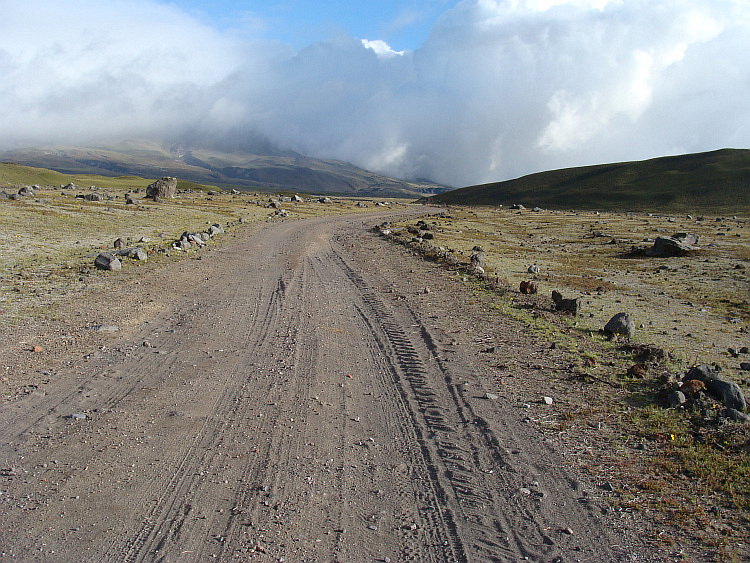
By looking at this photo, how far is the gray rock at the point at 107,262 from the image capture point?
Result: 61.8ft

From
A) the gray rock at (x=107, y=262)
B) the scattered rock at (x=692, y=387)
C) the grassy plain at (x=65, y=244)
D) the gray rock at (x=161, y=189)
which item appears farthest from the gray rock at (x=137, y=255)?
the gray rock at (x=161, y=189)

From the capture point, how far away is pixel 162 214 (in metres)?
49.7

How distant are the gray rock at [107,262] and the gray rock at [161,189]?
193 feet

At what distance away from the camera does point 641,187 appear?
136375 millimetres

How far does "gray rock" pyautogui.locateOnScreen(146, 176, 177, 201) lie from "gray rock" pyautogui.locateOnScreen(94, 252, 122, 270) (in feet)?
193

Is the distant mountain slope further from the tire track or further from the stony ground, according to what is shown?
the tire track

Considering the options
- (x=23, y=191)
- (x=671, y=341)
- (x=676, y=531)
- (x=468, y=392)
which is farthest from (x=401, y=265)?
(x=23, y=191)

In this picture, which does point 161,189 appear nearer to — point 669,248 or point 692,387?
point 669,248

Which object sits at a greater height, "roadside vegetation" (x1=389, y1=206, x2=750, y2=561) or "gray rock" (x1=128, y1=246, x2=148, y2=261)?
"roadside vegetation" (x1=389, y1=206, x2=750, y2=561)

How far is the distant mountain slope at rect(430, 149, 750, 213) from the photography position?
116812 millimetres

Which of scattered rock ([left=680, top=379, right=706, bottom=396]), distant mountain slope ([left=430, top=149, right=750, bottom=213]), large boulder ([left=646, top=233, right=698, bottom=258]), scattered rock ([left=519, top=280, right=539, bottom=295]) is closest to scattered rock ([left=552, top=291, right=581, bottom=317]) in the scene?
scattered rock ([left=519, top=280, right=539, bottom=295])

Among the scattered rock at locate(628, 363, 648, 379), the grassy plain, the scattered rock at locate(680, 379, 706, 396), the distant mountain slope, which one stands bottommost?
the grassy plain

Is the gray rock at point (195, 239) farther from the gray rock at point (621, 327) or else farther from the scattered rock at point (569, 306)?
the gray rock at point (621, 327)

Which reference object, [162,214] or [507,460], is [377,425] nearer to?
[507,460]
